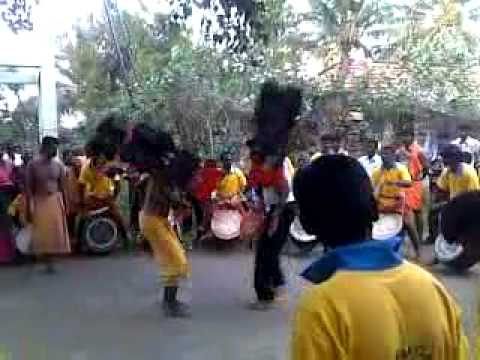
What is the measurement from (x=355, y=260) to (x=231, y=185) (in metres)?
7.73

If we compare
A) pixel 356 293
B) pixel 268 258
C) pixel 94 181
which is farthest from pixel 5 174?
pixel 356 293

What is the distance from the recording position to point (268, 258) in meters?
6.45

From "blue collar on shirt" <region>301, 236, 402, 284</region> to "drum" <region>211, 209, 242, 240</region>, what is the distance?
760 centimetres

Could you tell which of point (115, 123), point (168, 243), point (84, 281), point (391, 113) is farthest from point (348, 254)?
point (391, 113)

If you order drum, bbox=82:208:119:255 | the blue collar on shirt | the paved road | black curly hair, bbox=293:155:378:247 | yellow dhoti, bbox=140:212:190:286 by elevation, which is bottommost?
the paved road

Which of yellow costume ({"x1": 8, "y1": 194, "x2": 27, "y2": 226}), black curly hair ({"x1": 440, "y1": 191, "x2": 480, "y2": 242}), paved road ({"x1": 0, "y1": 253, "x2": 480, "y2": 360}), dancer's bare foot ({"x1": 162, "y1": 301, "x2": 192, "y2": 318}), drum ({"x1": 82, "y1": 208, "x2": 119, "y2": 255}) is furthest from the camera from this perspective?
drum ({"x1": 82, "y1": 208, "x2": 119, "y2": 255})

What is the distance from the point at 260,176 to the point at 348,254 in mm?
5112

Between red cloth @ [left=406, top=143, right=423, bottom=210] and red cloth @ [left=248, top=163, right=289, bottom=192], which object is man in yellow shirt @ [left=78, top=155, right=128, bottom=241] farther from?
red cloth @ [left=406, top=143, right=423, bottom=210]

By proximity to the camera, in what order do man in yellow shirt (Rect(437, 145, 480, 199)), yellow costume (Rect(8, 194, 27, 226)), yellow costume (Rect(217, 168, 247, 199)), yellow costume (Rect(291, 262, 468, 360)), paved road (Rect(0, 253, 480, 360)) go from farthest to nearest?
yellow costume (Rect(217, 168, 247, 199)) < yellow costume (Rect(8, 194, 27, 226)) < man in yellow shirt (Rect(437, 145, 480, 199)) < paved road (Rect(0, 253, 480, 360)) < yellow costume (Rect(291, 262, 468, 360))

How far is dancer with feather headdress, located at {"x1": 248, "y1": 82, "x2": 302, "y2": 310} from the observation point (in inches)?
254

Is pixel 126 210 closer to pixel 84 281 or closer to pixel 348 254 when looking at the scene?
pixel 84 281

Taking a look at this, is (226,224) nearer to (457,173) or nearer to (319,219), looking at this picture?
(457,173)

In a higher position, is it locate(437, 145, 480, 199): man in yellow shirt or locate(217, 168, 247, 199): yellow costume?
locate(437, 145, 480, 199): man in yellow shirt

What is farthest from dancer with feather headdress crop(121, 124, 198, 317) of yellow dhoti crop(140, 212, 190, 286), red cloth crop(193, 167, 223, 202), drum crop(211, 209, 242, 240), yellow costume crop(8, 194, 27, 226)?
red cloth crop(193, 167, 223, 202)
